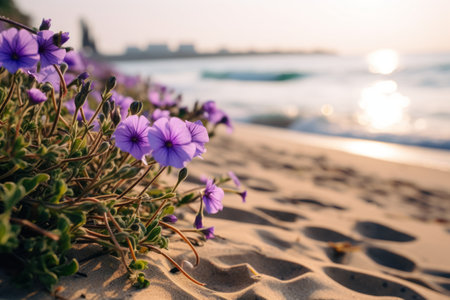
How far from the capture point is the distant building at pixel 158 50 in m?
72.0

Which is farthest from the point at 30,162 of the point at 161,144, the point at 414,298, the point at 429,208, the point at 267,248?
the point at 429,208

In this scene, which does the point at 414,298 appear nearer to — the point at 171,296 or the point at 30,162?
the point at 171,296

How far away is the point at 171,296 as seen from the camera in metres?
1.34

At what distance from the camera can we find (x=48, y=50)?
1.29m

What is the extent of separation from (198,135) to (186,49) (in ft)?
247

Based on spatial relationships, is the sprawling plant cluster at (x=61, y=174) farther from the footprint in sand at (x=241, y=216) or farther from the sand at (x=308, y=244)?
the footprint in sand at (x=241, y=216)

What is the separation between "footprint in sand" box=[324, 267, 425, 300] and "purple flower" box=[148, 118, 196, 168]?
A: 3.59ft

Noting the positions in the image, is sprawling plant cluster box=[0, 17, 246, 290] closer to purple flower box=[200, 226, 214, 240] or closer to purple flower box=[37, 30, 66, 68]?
purple flower box=[37, 30, 66, 68]

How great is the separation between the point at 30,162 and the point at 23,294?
0.41m

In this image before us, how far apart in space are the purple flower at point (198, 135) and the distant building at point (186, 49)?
2898 inches

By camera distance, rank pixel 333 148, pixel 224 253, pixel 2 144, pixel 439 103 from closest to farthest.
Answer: pixel 2 144 → pixel 224 253 → pixel 333 148 → pixel 439 103

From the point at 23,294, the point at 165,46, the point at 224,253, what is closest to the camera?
the point at 23,294

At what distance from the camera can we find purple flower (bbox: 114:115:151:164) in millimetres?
1237

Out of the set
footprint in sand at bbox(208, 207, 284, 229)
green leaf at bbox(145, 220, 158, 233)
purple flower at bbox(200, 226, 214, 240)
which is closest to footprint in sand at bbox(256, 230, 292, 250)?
footprint in sand at bbox(208, 207, 284, 229)
